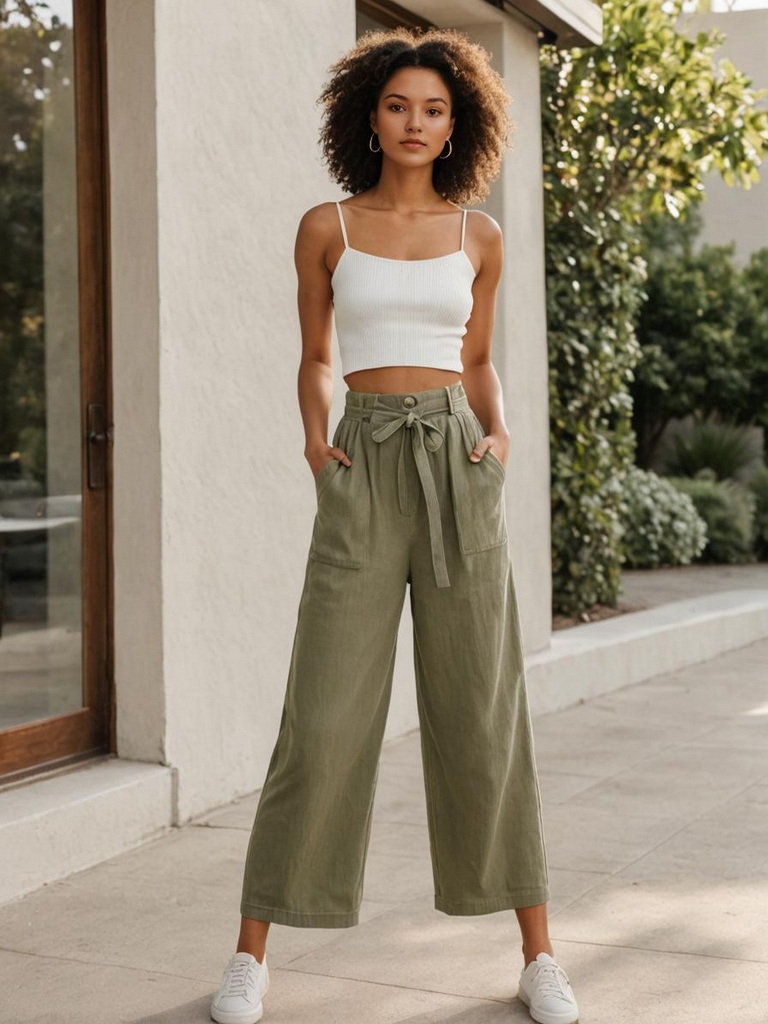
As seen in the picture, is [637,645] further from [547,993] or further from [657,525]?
[657,525]

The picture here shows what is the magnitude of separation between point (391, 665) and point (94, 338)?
197 centimetres

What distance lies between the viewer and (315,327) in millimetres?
3133

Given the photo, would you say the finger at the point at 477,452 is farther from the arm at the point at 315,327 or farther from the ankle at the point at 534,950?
the ankle at the point at 534,950

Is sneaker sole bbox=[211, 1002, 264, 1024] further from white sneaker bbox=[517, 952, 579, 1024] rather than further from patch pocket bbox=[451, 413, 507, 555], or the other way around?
patch pocket bbox=[451, 413, 507, 555]

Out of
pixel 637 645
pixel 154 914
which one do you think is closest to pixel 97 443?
pixel 154 914

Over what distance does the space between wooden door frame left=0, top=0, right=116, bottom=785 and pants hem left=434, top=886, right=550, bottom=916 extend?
1.82 metres

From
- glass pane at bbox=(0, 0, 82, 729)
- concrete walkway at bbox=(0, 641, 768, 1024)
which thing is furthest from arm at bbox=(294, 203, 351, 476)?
glass pane at bbox=(0, 0, 82, 729)

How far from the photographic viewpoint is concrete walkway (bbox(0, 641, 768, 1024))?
10.2ft

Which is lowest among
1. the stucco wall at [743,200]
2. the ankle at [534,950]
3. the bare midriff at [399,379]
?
the ankle at [534,950]

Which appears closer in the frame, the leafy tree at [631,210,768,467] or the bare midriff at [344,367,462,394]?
the bare midriff at [344,367,462,394]

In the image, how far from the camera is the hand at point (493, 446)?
302 centimetres

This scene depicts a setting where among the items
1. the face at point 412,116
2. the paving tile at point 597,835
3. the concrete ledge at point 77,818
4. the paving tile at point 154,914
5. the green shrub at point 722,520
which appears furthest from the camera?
the green shrub at point 722,520

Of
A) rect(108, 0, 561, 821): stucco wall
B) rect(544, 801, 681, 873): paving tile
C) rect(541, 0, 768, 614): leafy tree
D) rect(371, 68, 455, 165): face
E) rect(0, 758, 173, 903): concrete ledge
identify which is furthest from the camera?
rect(541, 0, 768, 614): leafy tree

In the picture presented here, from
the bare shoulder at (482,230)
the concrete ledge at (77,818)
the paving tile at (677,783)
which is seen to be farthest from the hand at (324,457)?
the paving tile at (677,783)
